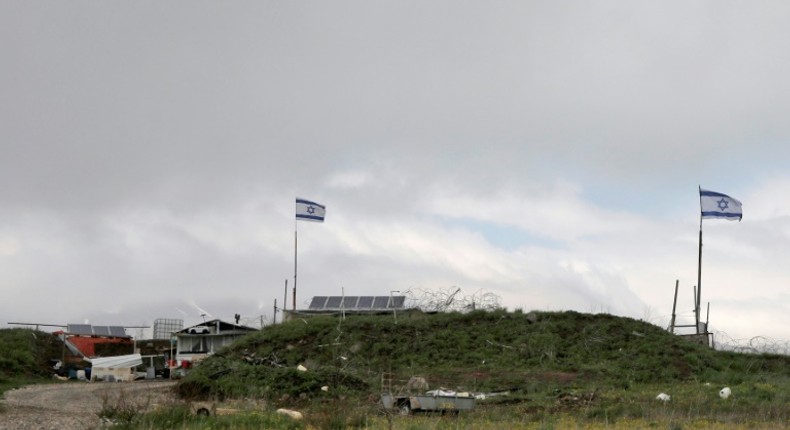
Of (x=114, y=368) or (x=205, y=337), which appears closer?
(x=114, y=368)

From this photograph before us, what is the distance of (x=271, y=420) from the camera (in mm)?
19203

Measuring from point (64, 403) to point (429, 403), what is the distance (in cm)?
1428

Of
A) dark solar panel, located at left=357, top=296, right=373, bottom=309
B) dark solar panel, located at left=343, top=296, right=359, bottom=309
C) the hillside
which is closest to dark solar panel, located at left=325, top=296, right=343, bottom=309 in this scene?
dark solar panel, located at left=343, top=296, right=359, bottom=309

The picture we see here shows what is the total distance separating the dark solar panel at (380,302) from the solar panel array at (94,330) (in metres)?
18.7

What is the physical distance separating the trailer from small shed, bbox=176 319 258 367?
26026 millimetres

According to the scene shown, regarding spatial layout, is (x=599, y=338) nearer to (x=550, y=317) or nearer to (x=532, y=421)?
(x=550, y=317)

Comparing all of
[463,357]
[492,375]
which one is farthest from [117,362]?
[492,375]

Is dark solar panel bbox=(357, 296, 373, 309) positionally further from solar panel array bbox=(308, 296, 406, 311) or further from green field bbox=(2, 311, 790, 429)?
green field bbox=(2, 311, 790, 429)

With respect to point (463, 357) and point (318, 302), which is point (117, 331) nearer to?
point (318, 302)

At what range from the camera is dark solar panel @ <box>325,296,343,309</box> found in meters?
49.7

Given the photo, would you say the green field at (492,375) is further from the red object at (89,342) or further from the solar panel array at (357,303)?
the red object at (89,342)

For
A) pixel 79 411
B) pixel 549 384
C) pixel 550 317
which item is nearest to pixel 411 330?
pixel 550 317

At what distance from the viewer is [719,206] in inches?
1650

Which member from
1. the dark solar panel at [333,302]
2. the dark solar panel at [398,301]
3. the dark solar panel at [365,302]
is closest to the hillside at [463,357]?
the dark solar panel at [398,301]
